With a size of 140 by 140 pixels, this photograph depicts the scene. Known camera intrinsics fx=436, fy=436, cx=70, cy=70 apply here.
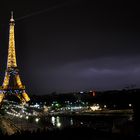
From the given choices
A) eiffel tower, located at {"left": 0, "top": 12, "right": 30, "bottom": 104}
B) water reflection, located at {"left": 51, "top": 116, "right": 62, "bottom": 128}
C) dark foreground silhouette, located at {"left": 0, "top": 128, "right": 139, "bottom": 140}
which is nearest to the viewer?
dark foreground silhouette, located at {"left": 0, "top": 128, "right": 139, "bottom": 140}

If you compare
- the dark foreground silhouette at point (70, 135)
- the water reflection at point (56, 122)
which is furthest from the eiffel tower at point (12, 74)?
the dark foreground silhouette at point (70, 135)

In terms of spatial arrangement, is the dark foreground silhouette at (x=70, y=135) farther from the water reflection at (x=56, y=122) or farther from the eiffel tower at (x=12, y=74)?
the eiffel tower at (x=12, y=74)

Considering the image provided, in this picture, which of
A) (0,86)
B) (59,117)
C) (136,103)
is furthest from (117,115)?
(0,86)

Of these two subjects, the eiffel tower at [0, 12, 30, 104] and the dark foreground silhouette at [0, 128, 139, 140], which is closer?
the dark foreground silhouette at [0, 128, 139, 140]

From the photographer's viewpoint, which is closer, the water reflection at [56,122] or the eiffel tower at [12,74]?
the water reflection at [56,122]

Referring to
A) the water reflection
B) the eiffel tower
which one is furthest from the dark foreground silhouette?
the eiffel tower

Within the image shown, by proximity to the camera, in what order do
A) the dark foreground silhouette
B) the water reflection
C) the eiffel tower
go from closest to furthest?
1. the dark foreground silhouette
2. the water reflection
3. the eiffel tower

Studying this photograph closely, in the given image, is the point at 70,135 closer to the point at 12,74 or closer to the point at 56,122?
the point at 56,122

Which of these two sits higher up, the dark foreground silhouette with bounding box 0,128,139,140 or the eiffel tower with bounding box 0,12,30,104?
the eiffel tower with bounding box 0,12,30,104

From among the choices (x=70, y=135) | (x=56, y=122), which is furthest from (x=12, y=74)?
(x=70, y=135)

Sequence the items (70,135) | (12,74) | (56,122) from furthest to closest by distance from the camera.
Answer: (12,74)
(56,122)
(70,135)

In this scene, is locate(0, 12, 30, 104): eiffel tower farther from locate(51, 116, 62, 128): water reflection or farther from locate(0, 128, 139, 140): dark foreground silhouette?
locate(0, 128, 139, 140): dark foreground silhouette

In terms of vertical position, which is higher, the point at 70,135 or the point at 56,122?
the point at 56,122
